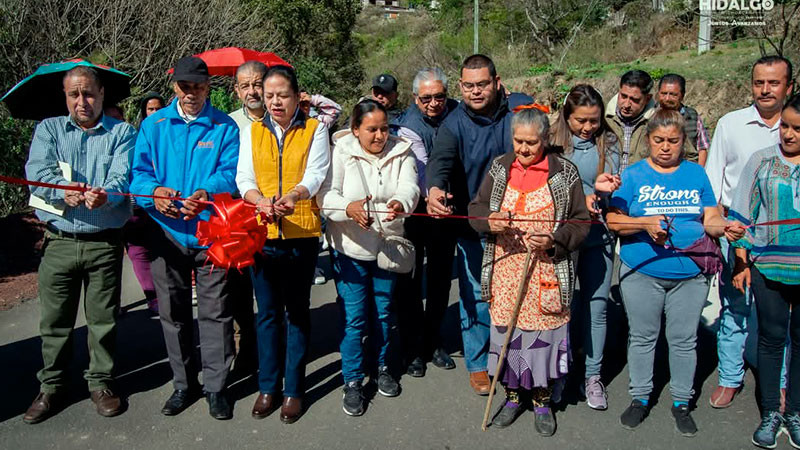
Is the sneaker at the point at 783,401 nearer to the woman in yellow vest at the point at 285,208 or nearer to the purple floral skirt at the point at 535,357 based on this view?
the purple floral skirt at the point at 535,357

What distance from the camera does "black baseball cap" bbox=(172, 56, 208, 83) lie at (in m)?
3.94

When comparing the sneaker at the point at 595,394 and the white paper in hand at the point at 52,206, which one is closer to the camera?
the white paper in hand at the point at 52,206

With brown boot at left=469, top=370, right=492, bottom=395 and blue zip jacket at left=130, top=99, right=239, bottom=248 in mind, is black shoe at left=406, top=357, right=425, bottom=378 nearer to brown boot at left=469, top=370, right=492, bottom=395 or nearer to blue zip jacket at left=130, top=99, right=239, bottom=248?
brown boot at left=469, top=370, right=492, bottom=395

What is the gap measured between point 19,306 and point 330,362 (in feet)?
11.7

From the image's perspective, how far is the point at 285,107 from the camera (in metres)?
3.89

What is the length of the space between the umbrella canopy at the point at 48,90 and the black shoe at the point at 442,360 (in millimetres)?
3044

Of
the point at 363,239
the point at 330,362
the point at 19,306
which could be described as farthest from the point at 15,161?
the point at 363,239

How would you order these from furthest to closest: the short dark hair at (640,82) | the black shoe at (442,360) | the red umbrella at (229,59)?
the red umbrella at (229,59), the black shoe at (442,360), the short dark hair at (640,82)

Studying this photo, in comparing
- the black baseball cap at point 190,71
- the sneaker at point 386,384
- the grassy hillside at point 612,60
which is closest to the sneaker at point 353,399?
the sneaker at point 386,384

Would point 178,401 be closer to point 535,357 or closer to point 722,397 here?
point 535,357

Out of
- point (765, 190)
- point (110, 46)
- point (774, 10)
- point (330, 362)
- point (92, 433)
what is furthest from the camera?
point (110, 46)

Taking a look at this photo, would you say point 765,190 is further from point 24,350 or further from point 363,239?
point 24,350

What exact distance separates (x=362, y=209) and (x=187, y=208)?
1.07 m

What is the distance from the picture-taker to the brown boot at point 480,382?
4430 mm
